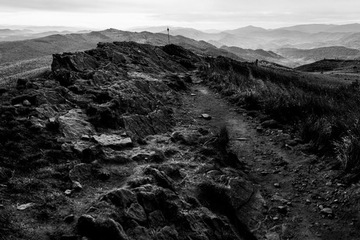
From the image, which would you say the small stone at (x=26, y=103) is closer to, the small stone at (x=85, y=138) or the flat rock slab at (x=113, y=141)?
the small stone at (x=85, y=138)

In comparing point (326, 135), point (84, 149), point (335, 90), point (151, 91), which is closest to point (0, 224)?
point (84, 149)

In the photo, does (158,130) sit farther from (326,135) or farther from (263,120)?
(326,135)

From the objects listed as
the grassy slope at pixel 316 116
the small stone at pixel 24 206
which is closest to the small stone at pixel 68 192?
the small stone at pixel 24 206

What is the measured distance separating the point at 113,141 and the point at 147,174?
2.65 metres

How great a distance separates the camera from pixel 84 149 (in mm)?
9211

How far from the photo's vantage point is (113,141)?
10.4 m

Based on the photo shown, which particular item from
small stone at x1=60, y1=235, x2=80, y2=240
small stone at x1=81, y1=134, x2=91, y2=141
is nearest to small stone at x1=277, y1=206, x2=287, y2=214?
small stone at x1=60, y1=235, x2=80, y2=240

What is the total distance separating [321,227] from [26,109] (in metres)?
10.0

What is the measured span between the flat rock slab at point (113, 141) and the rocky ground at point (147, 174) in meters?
0.04

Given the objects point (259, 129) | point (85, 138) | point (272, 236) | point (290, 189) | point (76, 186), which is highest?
point (85, 138)

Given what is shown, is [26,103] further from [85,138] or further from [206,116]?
[206,116]

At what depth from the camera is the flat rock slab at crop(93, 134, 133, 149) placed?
10.1 metres

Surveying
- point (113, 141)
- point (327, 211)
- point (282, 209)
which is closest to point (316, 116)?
point (327, 211)

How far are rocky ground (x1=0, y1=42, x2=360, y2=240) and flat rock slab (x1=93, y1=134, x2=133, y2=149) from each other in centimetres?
4
